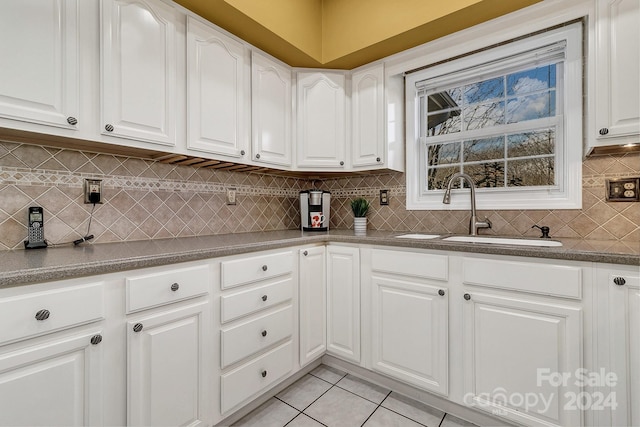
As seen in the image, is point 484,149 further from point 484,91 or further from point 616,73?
point 616,73

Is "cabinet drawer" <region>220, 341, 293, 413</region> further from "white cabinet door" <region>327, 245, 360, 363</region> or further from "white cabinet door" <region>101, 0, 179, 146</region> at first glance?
"white cabinet door" <region>101, 0, 179, 146</region>

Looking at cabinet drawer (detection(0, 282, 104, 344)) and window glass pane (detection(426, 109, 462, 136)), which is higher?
window glass pane (detection(426, 109, 462, 136))

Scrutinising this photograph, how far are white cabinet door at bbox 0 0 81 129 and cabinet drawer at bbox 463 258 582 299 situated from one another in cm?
196

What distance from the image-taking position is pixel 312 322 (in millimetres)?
1904

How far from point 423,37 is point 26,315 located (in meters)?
2.37

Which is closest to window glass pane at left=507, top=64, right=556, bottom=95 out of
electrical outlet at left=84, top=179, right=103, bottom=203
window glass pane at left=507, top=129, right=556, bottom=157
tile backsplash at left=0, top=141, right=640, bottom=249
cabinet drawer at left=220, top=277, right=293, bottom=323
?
window glass pane at left=507, top=129, right=556, bottom=157

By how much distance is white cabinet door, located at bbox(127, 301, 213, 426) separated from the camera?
1112 mm

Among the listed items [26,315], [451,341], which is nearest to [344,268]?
[451,341]

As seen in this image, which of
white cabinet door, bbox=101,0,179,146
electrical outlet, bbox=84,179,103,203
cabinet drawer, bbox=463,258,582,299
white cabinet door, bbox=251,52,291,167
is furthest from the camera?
white cabinet door, bbox=251,52,291,167

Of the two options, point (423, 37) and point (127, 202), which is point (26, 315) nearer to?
point (127, 202)

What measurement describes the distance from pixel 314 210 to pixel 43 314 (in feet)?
5.66

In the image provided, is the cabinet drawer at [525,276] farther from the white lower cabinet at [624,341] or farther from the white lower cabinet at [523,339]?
the white lower cabinet at [624,341]

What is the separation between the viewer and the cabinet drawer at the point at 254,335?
4.66 ft

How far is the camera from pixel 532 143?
6.23ft
